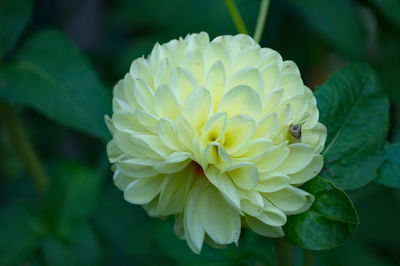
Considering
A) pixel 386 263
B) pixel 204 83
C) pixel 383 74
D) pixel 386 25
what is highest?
pixel 204 83

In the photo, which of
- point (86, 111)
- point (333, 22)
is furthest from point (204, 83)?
point (333, 22)

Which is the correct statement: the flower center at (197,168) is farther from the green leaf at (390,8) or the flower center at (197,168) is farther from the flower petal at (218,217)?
the green leaf at (390,8)

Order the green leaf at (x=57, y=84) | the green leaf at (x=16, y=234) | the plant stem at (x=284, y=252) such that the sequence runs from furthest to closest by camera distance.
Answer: the green leaf at (x=16, y=234) → the green leaf at (x=57, y=84) → the plant stem at (x=284, y=252)

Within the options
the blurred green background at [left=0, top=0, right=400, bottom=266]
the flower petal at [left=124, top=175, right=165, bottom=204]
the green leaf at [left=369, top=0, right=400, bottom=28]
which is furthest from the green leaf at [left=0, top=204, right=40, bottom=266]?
the green leaf at [left=369, top=0, right=400, bottom=28]

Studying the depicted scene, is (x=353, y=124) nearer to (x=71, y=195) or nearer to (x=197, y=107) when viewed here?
(x=197, y=107)

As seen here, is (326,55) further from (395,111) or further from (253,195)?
(253,195)

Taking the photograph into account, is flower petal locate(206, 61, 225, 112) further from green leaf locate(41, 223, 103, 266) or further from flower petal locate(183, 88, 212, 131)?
green leaf locate(41, 223, 103, 266)

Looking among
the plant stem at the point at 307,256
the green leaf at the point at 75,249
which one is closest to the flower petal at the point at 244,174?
the plant stem at the point at 307,256
